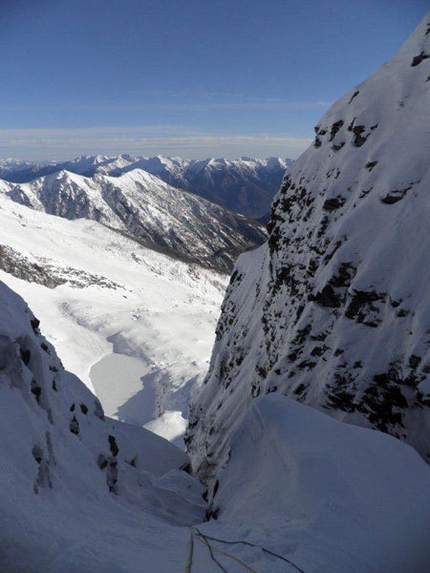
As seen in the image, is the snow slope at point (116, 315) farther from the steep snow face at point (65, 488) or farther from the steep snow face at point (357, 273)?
the steep snow face at point (65, 488)

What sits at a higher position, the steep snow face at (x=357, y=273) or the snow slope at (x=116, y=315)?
the steep snow face at (x=357, y=273)

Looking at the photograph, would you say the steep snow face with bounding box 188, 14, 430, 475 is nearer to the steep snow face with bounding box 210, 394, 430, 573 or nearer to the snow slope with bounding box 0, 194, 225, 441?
the steep snow face with bounding box 210, 394, 430, 573

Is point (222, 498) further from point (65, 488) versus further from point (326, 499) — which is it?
point (65, 488)

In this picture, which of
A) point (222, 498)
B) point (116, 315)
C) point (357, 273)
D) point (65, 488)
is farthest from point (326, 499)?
point (116, 315)

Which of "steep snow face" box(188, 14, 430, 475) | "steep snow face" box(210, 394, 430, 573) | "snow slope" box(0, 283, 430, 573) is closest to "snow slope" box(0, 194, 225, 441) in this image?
"steep snow face" box(188, 14, 430, 475)

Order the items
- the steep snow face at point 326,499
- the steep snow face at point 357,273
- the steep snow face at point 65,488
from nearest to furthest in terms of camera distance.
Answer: the steep snow face at point 65,488
the steep snow face at point 326,499
the steep snow face at point 357,273

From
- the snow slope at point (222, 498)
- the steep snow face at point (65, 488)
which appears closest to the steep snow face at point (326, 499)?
the snow slope at point (222, 498)

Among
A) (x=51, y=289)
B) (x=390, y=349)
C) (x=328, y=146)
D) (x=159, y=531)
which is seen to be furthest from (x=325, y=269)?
(x=51, y=289)
